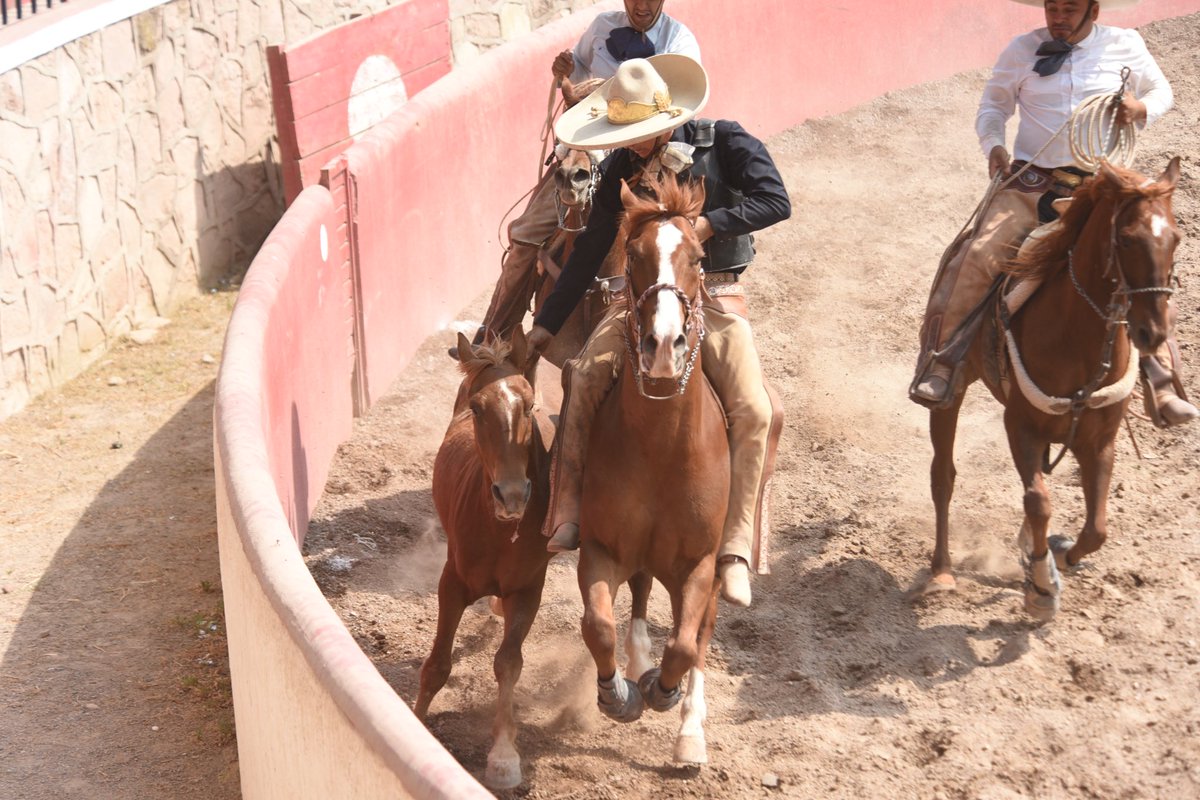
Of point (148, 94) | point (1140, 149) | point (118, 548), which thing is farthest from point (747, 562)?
point (1140, 149)

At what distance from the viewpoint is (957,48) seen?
52.5 feet

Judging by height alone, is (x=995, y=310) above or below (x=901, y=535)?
above

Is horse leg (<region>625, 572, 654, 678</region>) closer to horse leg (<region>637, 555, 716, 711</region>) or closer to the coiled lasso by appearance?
horse leg (<region>637, 555, 716, 711</region>)

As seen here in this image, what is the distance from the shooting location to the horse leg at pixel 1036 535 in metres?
6.80

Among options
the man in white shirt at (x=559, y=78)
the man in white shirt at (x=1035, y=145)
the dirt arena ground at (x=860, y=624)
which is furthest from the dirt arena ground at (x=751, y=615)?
the man in white shirt at (x=559, y=78)

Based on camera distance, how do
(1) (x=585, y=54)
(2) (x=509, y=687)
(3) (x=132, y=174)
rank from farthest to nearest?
(3) (x=132, y=174) → (1) (x=585, y=54) → (2) (x=509, y=687)

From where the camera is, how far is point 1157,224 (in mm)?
6109

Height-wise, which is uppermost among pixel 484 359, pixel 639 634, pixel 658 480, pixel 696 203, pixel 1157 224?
pixel 696 203

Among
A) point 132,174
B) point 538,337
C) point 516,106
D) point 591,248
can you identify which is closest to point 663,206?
point 591,248

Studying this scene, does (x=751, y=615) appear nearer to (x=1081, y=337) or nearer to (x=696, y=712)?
(x=696, y=712)

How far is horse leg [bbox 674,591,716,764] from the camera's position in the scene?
5.83 m

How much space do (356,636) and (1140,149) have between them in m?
9.30

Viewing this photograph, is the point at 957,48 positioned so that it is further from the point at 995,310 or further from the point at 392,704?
the point at 392,704

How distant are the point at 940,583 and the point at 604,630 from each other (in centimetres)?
280
